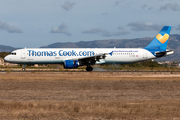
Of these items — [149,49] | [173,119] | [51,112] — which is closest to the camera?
[173,119]

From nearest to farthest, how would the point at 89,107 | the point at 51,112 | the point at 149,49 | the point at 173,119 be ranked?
the point at 173,119 < the point at 51,112 < the point at 89,107 < the point at 149,49

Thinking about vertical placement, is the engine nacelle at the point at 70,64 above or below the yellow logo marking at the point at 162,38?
below

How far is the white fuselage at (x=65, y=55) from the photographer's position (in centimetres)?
3891

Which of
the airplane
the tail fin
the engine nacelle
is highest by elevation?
the tail fin

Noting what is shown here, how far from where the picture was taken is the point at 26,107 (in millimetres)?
11211

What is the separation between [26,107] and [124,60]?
100 ft

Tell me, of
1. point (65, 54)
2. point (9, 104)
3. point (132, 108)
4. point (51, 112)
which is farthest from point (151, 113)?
point (65, 54)

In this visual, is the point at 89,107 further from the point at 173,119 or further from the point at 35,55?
the point at 35,55

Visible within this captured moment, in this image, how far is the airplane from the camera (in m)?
38.3

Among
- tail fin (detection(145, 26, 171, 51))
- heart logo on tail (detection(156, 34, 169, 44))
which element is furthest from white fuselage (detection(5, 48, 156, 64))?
heart logo on tail (detection(156, 34, 169, 44))

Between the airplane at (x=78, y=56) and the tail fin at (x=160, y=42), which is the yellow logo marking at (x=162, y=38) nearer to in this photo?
the tail fin at (x=160, y=42)

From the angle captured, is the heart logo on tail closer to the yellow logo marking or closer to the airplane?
the yellow logo marking

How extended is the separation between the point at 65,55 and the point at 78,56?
1.90 metres

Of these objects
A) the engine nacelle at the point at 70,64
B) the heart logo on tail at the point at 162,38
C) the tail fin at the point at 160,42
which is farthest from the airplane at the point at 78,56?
the heart logo on tail at the point at 162,38
